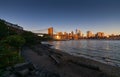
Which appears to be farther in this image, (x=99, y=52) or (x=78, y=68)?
(x=99, y=52)

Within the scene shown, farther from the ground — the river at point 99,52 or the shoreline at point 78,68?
the shoreline at point 78,68

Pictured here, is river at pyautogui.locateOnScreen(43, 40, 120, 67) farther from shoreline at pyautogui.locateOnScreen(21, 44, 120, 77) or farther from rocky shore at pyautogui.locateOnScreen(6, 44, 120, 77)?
rocky shore at pyautogui.locateOnScreen(6, 44, 120, 77)

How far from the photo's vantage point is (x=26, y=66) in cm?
1492

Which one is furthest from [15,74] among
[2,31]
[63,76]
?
[2,31]

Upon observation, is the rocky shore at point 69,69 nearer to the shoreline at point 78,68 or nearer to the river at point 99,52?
the shoreline at point 78,68

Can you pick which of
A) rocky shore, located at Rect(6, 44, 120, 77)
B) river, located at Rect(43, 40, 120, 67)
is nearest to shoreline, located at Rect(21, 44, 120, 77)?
rocky shore, located at Rect(6, 44, 120, 77)

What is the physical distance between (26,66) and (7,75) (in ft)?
11.5

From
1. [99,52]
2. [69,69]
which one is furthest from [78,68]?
[99,52]

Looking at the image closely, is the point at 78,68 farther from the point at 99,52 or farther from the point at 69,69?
the point at 99,52

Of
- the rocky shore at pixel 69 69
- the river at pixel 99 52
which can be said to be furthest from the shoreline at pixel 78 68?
the river at pixel 99 52

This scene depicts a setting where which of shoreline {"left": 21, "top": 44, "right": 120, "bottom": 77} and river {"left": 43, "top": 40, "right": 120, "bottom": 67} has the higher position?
shoreline {"left": 21, "top": 44, "right": 120, "bottom": 77}

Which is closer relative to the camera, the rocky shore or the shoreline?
the rocky shore

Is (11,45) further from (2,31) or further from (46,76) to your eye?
(2,31)

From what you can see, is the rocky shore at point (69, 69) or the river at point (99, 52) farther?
the river at point (99, 52)
